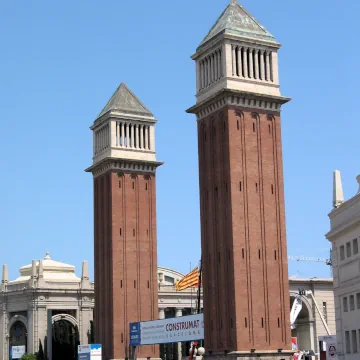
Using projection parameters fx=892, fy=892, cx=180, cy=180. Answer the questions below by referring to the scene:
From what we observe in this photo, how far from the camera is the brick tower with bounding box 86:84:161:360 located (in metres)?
97.8

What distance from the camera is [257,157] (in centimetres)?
7619

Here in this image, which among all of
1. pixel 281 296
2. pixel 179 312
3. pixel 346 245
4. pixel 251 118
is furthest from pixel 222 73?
pixel 179 312

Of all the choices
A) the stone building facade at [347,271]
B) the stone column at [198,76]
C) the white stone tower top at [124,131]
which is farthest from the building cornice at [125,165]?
the stone building facade at [347,271]

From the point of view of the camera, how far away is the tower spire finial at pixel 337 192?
59656 millimetres

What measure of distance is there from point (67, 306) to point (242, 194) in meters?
51.1

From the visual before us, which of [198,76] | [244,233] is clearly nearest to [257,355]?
[244,233]

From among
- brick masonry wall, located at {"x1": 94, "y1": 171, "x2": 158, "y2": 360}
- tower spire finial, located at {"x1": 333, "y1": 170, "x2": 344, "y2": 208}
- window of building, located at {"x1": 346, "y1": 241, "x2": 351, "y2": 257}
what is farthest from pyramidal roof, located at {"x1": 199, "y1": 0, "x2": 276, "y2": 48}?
window of building, located at {"x1": 346, "y1": 241, "x2": 351, "y2": 257}

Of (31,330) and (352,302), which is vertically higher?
(31,330)

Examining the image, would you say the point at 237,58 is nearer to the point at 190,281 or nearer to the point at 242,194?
the point at 242,194

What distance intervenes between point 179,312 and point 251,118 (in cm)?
5214

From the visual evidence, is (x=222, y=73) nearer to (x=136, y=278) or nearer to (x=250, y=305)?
(x=250, y=305)

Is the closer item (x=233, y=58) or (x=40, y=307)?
(x=233, y=58)

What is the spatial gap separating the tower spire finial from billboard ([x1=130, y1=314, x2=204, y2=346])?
22188 millimetres

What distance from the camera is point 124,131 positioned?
10206cm
